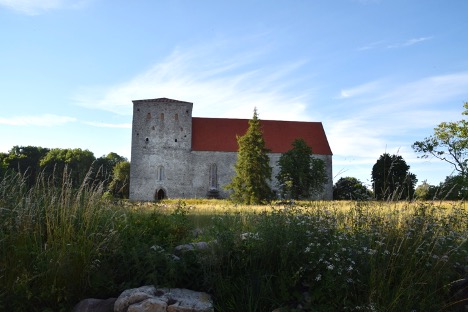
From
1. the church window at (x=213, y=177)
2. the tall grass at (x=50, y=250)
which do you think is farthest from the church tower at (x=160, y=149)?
the tall grass at (x=50, y=250)

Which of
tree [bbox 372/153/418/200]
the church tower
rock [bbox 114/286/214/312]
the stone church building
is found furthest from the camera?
the stone church building

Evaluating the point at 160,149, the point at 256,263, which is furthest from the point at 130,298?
the point at 160,149

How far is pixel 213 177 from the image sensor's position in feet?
153

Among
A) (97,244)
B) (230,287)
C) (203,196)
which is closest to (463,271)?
(230,287)

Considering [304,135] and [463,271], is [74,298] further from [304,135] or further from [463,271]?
[304,135]

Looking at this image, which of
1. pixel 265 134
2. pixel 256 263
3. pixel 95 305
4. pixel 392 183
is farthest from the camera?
pixel 265 134

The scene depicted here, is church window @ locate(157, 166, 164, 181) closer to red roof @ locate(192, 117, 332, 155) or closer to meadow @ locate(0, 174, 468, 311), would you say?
red roof @ locate(192, 117, 332, 155)

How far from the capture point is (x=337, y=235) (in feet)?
Answer: 19.8

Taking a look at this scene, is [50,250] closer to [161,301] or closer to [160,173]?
[161,301]

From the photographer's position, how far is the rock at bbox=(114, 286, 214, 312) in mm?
5211

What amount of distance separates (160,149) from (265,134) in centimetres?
1197

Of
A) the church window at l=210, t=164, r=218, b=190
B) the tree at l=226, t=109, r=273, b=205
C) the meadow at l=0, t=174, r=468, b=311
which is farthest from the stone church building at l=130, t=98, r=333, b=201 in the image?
the meadow at l=0, t=174, r=468, b=311

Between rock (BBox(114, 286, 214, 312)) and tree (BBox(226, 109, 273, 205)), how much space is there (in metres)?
26.2

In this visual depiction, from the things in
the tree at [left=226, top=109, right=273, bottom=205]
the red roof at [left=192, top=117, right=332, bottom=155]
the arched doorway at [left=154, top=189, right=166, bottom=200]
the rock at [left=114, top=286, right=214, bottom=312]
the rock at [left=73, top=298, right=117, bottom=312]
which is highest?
the red roof at [left=192, top=117, right=332, bottom=155]
